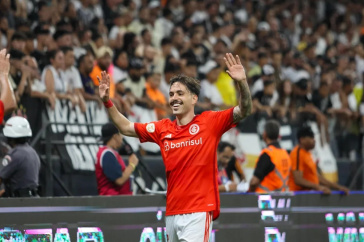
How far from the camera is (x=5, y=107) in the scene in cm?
780

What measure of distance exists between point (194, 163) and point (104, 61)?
6.91m

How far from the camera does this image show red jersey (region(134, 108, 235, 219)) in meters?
8.59

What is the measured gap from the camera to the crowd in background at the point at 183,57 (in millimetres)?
14211

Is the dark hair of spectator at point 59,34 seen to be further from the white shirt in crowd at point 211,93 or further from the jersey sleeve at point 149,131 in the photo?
the jersey sleeve at point 149,131

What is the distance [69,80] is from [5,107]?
640 centimetres

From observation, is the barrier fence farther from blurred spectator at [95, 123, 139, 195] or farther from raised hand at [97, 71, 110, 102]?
raised hand at [97, 71, 110, 102]

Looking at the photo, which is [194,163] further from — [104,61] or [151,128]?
[104,61]

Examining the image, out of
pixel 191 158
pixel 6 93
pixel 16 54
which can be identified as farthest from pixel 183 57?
pixel 6 93

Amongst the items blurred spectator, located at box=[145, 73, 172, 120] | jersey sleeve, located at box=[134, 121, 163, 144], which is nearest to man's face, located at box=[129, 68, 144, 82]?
blurred spectator, located at box=[145, 73, 172, 120]

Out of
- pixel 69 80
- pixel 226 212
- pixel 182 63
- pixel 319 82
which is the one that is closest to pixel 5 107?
pixel 226 212

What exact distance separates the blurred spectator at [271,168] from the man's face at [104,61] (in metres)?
3.81

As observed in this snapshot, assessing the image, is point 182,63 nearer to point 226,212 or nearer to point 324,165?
point 324,165

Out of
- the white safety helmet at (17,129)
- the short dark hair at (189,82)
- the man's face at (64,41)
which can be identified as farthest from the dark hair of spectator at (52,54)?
the short dark hair at (189,82)

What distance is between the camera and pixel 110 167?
37.8 feet
